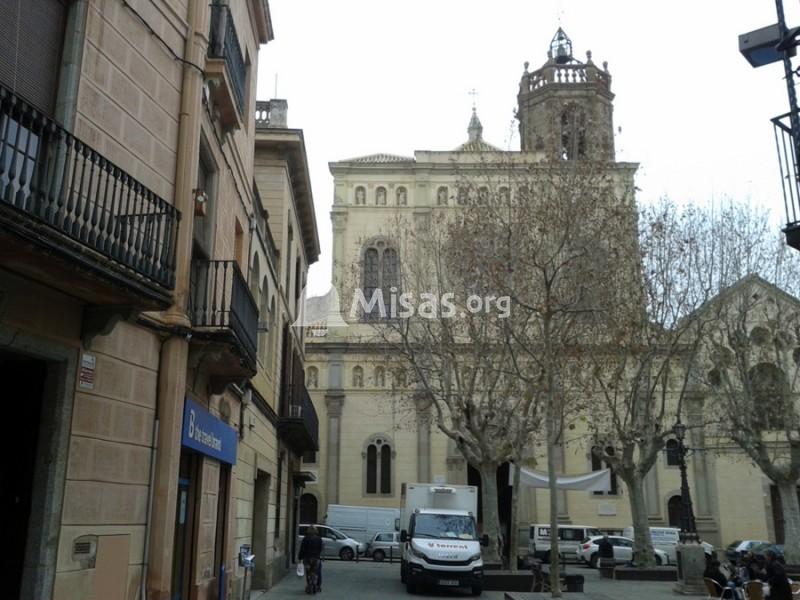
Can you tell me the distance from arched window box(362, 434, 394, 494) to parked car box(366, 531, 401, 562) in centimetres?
545

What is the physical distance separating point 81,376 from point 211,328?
2.47 metres

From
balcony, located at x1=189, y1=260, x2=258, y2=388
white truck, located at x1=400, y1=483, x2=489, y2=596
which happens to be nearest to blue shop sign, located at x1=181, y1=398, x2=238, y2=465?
balcony, located at x1=189, y1=260, x2=258, y2=388

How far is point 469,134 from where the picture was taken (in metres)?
53.8

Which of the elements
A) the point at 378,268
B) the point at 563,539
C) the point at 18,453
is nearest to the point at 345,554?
the point at 563,539

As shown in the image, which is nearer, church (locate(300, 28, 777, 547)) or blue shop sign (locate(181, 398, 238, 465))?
blue shop sign (locate(181, 398, 238, 465))

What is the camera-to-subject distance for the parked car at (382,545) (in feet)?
119

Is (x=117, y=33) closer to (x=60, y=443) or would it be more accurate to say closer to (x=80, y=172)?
(x=80, y=172)

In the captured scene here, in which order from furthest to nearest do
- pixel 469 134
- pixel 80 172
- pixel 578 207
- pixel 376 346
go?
pixel 469 134, pixel 376 346, pixel 578 207, pixel 80 172

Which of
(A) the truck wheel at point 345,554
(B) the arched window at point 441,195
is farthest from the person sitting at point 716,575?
(B) the arched window at point 441,195

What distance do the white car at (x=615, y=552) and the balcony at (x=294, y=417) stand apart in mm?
14367

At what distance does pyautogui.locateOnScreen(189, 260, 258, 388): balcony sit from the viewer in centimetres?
1009

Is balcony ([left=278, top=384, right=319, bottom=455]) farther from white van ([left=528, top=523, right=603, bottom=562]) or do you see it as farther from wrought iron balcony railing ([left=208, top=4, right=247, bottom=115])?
white van ([left=528, top=523, right=603, bottom=562])

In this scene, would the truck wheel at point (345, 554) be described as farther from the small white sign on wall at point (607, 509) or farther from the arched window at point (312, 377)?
the small white sign on wall at point (607, 509)

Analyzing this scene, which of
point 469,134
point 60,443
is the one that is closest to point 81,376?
point 60,443
